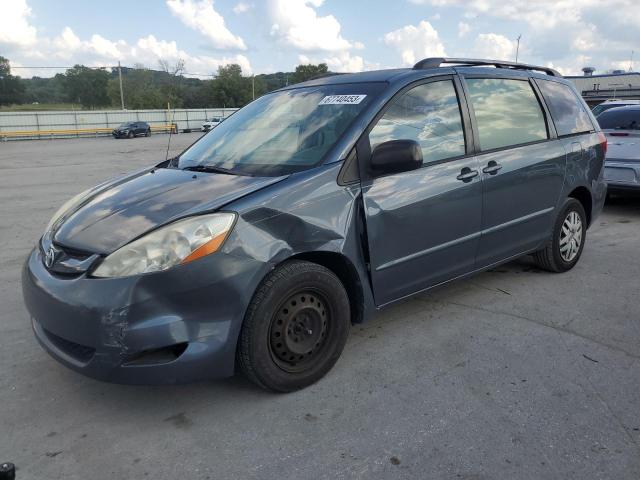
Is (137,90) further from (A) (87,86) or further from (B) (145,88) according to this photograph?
(A) (87,86)

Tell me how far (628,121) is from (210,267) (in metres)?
7.66

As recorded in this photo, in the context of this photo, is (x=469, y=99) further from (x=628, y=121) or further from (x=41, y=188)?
(x=41, y=188)

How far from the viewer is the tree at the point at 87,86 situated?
86250 mm

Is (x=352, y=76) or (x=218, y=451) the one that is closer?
(x=218, y=451)

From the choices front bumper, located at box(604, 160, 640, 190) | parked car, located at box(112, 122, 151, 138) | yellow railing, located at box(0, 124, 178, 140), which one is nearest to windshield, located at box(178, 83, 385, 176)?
front bumper, located at box(604, 160, 640, 190)

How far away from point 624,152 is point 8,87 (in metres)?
85.0

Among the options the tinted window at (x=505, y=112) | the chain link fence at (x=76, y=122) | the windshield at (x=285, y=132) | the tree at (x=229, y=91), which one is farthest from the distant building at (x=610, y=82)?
the windshield at (x=285, y=132)

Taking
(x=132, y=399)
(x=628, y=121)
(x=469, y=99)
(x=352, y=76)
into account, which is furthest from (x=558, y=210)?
(x=628, y=121)

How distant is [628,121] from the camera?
317 inches

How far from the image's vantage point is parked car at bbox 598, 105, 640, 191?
24.7ft

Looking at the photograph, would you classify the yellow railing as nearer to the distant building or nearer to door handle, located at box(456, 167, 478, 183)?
the distant building

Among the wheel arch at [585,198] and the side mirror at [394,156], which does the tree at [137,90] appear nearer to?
the wheel arch at [585,198]

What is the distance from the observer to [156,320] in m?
2.52

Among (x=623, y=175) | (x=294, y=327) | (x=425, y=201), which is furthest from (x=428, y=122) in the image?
(x=623, y=175)
